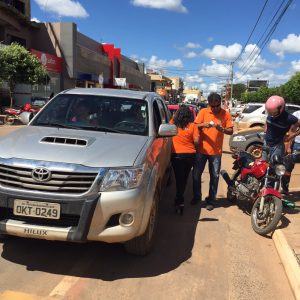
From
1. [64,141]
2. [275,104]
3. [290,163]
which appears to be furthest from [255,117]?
[64,141]

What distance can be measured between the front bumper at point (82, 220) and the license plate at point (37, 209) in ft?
0.14

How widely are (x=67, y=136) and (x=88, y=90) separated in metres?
1.65

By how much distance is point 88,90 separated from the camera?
245 inches

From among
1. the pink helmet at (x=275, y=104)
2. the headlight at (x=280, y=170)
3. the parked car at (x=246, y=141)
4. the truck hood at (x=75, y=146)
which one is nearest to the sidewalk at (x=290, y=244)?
the headlight at (x=280, y=170)

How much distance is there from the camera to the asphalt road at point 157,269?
13.3ft

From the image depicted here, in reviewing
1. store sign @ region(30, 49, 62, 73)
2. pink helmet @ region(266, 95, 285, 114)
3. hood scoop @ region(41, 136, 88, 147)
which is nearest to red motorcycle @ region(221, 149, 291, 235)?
pink helmet @ region(266, 95, 285, 114)

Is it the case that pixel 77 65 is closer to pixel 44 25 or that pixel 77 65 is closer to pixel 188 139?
pixel 44 25

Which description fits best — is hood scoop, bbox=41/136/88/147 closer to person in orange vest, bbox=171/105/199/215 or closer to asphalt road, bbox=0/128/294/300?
asphalt road, bbox=0/128/294/300

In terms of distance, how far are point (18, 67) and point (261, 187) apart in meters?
25.2

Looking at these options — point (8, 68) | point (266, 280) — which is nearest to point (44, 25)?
point (8, 68)

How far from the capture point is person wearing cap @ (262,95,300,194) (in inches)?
257

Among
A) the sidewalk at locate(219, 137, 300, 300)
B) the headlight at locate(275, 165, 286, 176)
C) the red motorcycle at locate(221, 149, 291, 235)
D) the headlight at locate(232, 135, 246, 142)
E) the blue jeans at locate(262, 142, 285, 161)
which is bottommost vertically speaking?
the sidewalk at locate(219, 137, 300, 300)

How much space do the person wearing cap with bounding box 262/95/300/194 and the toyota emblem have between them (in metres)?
3.71

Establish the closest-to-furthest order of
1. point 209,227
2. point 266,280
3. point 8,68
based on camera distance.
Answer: point 266,280
point 209,227
point 8,68
